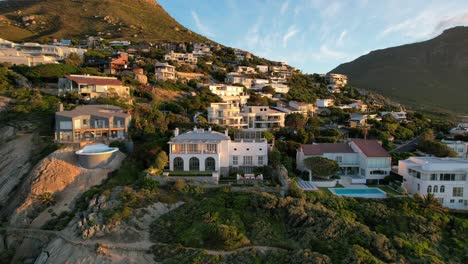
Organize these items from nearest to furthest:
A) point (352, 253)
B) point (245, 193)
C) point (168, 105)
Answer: point (352, 253)
point (245, 193)
point (168, 105)

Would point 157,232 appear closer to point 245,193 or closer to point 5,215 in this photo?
point 245,193

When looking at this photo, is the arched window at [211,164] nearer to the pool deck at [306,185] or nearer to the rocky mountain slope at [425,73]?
the pool deck at [306,185]

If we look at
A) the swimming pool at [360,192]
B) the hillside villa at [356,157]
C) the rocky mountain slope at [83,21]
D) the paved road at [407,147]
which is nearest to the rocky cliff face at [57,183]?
the hillside villa at [356,157]

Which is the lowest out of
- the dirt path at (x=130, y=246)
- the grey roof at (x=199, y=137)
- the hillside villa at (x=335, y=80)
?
the dirt path at (x=130, y=246)

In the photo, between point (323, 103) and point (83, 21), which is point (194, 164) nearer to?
point (323, 103)

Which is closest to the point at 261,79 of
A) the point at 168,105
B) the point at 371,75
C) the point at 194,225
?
the point at 168,105

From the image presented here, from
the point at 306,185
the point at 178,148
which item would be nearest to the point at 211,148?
the point at 178,148
